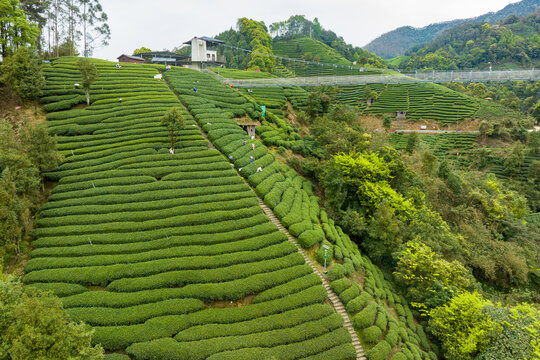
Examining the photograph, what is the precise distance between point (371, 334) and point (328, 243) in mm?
7654

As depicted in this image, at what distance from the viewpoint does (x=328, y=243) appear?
80.2ft

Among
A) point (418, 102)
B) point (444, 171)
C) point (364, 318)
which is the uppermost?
point (418, 102)

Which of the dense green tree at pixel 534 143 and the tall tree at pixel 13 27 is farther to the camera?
the dense green tree at pixel 534 143

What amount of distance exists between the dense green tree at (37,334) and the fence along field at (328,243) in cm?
754

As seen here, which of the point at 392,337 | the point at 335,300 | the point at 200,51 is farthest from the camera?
the point at 200,51

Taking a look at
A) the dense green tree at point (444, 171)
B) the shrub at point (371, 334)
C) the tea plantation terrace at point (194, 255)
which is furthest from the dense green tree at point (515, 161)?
the shrub at point (371, 334)

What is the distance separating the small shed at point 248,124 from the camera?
38.9m

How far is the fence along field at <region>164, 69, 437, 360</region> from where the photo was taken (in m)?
19.2

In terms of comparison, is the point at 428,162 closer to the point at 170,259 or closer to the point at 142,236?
the point at 170,259

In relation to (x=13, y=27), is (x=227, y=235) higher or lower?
lower

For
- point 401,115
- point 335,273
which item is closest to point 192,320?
point 335,273

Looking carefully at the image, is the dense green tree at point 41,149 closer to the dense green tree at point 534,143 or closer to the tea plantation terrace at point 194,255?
the tea plantation terrace at point 194,255

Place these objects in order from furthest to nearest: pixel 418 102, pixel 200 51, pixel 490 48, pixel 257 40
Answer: pixel 490 48 < pixel 257 40 < pixel 418 102 < pixel 200 51

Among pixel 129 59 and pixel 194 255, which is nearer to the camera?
pixel 194 255
